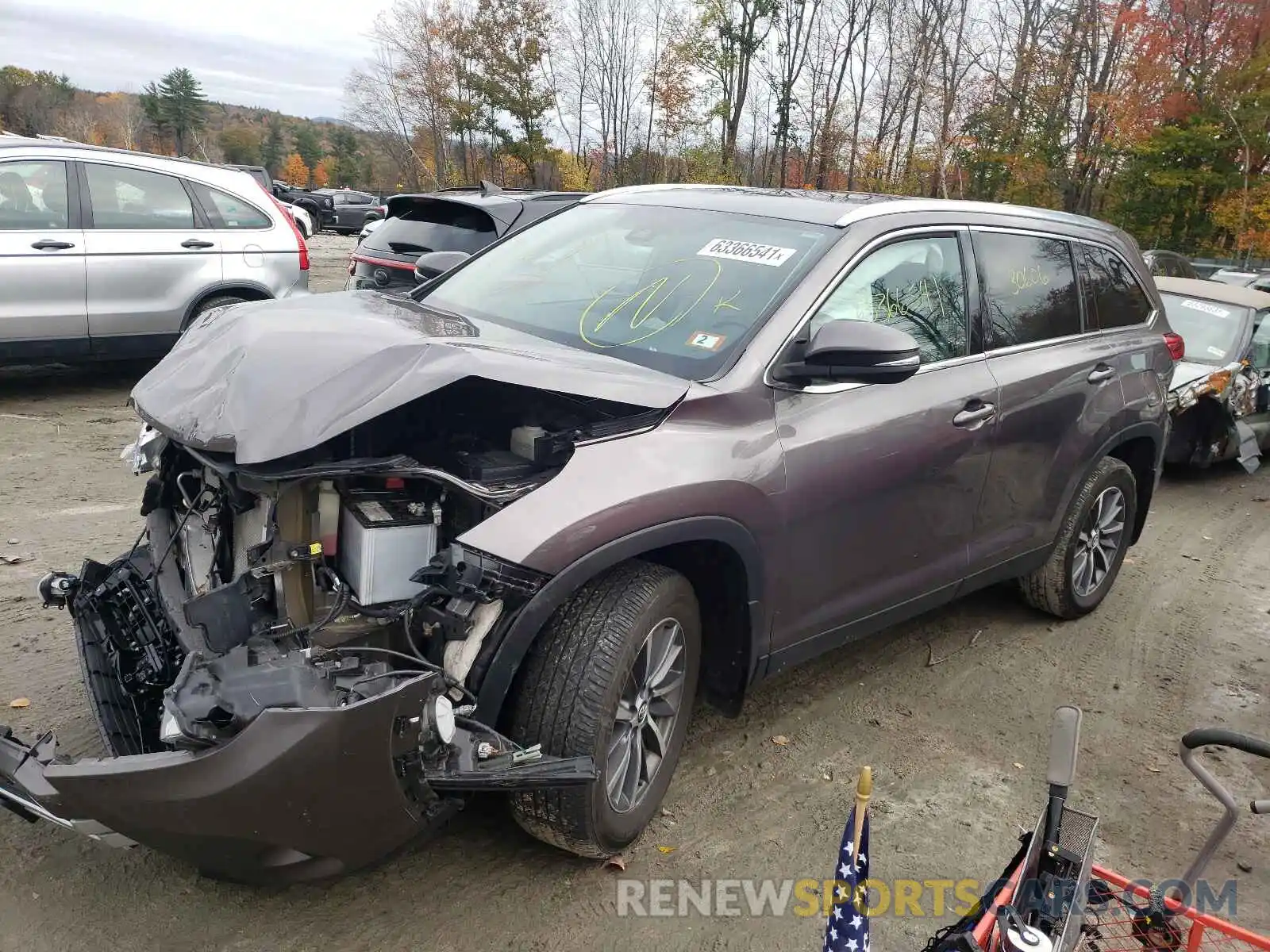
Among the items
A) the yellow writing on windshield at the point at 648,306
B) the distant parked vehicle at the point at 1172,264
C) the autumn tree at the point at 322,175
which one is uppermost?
the autumn tree at the point at 322,175

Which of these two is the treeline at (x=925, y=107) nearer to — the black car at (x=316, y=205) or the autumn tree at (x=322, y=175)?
the black car at (x=316, y=205)

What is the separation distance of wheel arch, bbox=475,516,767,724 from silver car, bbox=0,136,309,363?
619cm

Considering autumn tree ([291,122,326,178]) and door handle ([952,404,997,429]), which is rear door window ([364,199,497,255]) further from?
autumn tree ([291,122,326,178])

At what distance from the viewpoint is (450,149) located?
34062 mm

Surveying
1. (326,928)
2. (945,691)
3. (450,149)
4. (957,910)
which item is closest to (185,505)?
(326,928)

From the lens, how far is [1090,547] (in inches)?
192

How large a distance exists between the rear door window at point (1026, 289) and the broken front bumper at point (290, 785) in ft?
8.56

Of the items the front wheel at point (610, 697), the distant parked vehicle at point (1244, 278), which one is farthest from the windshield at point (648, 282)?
the distant parked vehicle at point (1244, 278)

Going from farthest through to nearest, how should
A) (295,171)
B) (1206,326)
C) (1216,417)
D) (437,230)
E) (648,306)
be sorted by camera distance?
(295,171) → (1206,326) → (437,230) → (1216,417) → (648,306)

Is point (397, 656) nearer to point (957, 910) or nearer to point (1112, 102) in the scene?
point (957, 910)

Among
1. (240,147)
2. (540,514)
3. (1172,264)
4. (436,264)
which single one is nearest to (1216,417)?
(1172,264)

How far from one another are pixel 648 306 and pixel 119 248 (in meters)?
5.77

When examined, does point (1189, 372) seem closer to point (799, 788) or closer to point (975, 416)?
point (975, 416)

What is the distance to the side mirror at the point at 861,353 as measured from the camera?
9.43 feet
